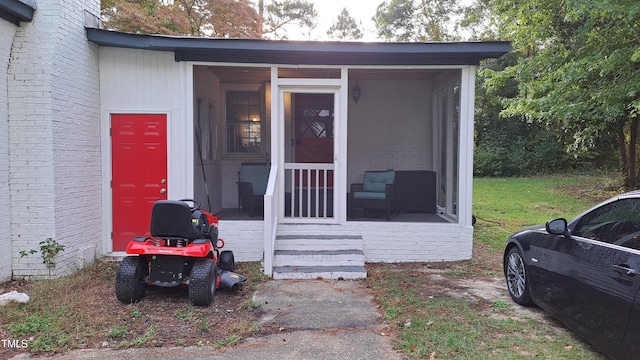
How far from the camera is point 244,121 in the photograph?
906 cm

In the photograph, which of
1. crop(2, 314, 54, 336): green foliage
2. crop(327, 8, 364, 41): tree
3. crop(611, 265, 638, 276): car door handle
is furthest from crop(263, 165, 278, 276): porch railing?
crop(327, 8, 364, 41): tree

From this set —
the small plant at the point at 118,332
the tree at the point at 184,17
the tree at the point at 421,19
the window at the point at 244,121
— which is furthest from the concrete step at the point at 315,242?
the tree at the point at 421,19

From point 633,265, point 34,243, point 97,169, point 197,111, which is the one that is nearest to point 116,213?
Answer: point 97,169

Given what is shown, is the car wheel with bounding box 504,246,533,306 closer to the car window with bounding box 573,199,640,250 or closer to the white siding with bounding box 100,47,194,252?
the car window with bounding box 573,199,640,250

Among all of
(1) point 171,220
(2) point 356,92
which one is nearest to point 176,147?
(1) point 171,220

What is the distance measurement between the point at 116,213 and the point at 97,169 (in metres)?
0.70

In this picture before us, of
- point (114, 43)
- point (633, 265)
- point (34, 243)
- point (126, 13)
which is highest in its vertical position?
point (126, 13)

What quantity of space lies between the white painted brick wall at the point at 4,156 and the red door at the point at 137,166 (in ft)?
4.64

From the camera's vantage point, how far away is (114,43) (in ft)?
20.4

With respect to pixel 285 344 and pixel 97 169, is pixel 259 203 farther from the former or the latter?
pixel 285 344

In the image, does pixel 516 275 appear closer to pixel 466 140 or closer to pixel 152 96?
pixel 466 140

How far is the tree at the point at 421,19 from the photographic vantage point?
25.7m

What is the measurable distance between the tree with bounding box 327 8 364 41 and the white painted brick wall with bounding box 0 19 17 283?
1207 inches

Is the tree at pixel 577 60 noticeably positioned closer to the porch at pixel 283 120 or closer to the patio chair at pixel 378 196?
the porch at pixel 283 120
